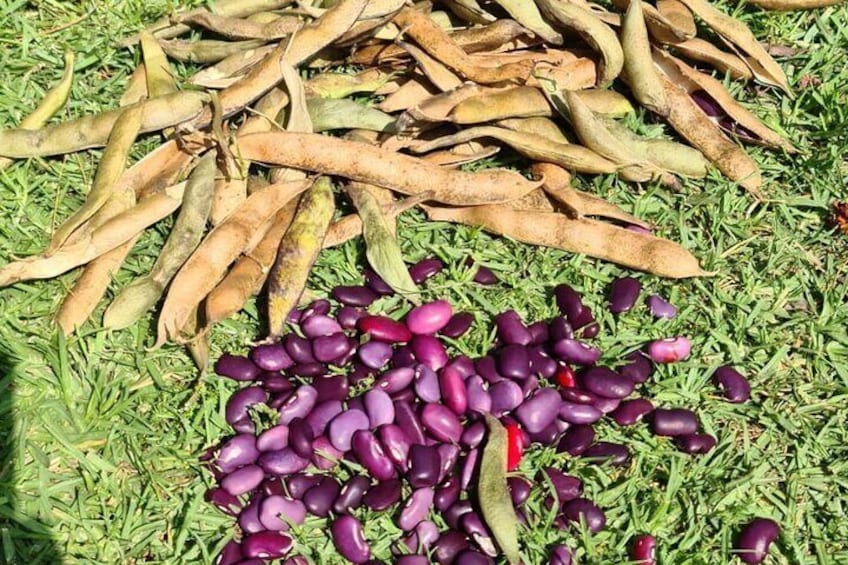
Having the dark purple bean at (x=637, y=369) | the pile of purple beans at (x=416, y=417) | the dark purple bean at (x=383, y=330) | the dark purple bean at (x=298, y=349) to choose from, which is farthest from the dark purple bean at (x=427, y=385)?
the dark purple bean at (x=637, y=369)

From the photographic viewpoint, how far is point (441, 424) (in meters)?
3.13

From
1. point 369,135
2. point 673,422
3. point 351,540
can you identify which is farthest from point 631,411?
point 369,135

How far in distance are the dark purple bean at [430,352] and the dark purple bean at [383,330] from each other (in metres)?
0.05

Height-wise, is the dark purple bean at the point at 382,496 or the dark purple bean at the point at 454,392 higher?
the dark purple bean at the point at 454,392

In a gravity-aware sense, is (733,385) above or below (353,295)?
below

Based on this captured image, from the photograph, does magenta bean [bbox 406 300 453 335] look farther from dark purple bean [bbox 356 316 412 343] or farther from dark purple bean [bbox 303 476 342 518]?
dark purple bean [bbox 303 476 342 518]

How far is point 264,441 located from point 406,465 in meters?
0.48

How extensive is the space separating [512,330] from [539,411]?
32 cm

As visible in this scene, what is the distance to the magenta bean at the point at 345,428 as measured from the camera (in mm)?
3121

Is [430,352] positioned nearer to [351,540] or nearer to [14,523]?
[351,540]

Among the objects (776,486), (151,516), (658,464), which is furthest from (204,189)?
(776,486)

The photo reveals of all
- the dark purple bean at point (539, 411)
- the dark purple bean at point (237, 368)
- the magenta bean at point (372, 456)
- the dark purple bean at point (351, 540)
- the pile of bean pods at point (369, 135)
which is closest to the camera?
the dark purple bean at point (351, 540)

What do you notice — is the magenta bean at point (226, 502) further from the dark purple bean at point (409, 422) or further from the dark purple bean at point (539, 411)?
the dark purple bean at point (539, 411)

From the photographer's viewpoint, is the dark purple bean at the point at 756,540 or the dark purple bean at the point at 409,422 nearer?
the dark purple bean at the point at 756,540
